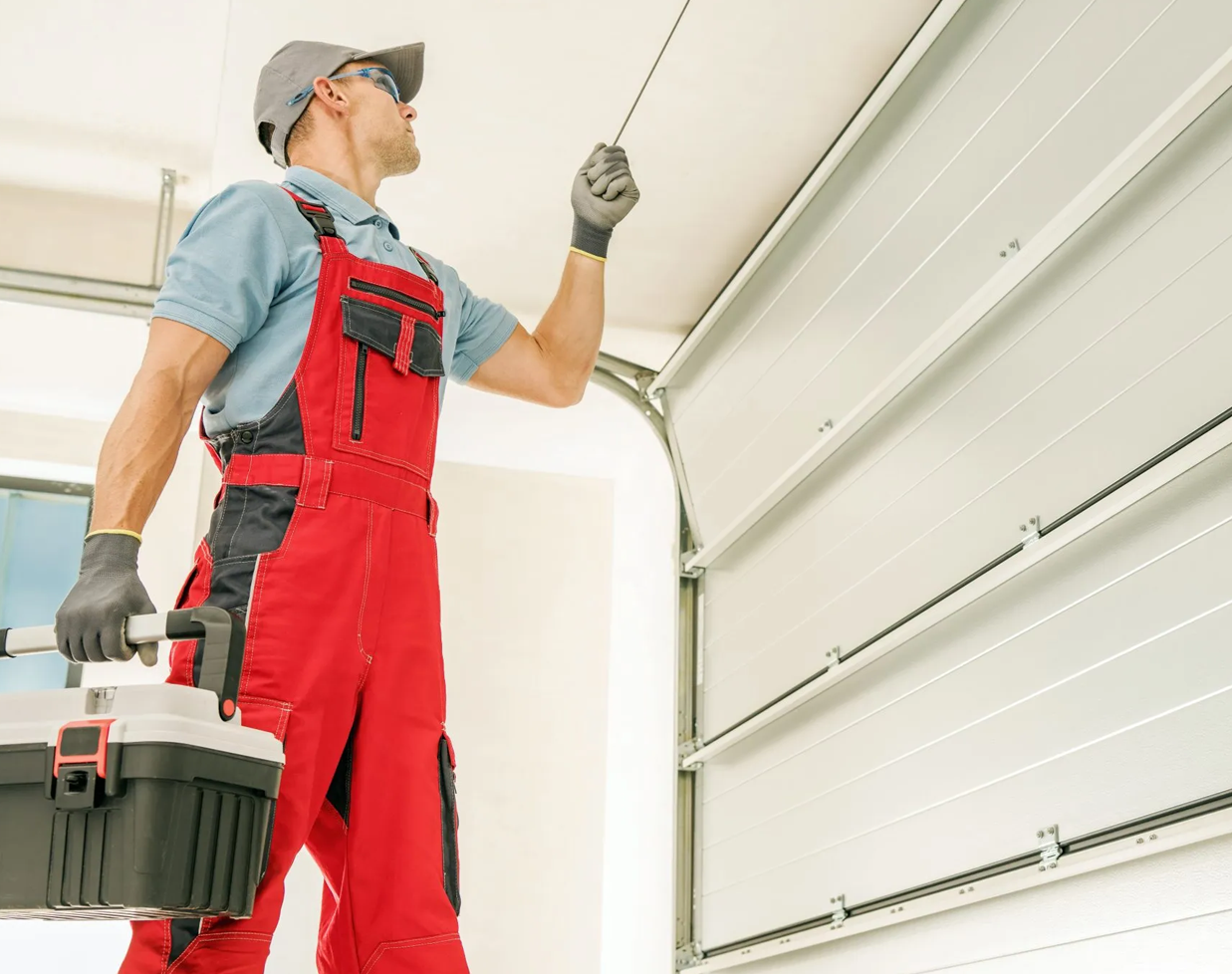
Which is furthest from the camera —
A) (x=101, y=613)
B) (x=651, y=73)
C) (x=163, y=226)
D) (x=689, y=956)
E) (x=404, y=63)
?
(x=163, y=226)

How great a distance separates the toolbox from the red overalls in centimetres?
19

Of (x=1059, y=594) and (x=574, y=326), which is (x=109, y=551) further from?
(x=1059, y=594)

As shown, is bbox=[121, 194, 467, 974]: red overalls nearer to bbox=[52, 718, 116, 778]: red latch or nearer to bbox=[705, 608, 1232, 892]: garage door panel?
bbox=[52, 718, 116, 778]: red latch

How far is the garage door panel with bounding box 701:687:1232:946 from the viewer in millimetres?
2520

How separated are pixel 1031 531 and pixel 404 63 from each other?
191cm

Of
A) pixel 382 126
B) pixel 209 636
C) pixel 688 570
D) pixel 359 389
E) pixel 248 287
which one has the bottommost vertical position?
pixel 209 636

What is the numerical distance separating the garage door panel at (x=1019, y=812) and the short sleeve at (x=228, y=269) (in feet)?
6.41

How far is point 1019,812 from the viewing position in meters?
3.02

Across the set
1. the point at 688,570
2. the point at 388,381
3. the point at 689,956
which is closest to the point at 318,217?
the point at 388,381

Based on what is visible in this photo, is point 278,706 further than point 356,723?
No

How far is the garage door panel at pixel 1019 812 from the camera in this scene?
8.27 feet

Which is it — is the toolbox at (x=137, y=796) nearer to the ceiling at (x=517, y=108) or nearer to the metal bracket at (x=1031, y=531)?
the metal bracket at (x=1031, y=531)

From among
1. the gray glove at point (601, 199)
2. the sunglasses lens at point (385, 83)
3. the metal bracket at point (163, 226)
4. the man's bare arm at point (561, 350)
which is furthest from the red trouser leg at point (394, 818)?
the metal bracket at point (163, 226)

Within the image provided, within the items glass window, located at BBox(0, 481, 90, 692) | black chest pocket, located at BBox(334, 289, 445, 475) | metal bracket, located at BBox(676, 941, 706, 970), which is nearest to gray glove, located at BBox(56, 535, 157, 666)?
black chest pocket, located at BBox(334, 289, 445, 475)
